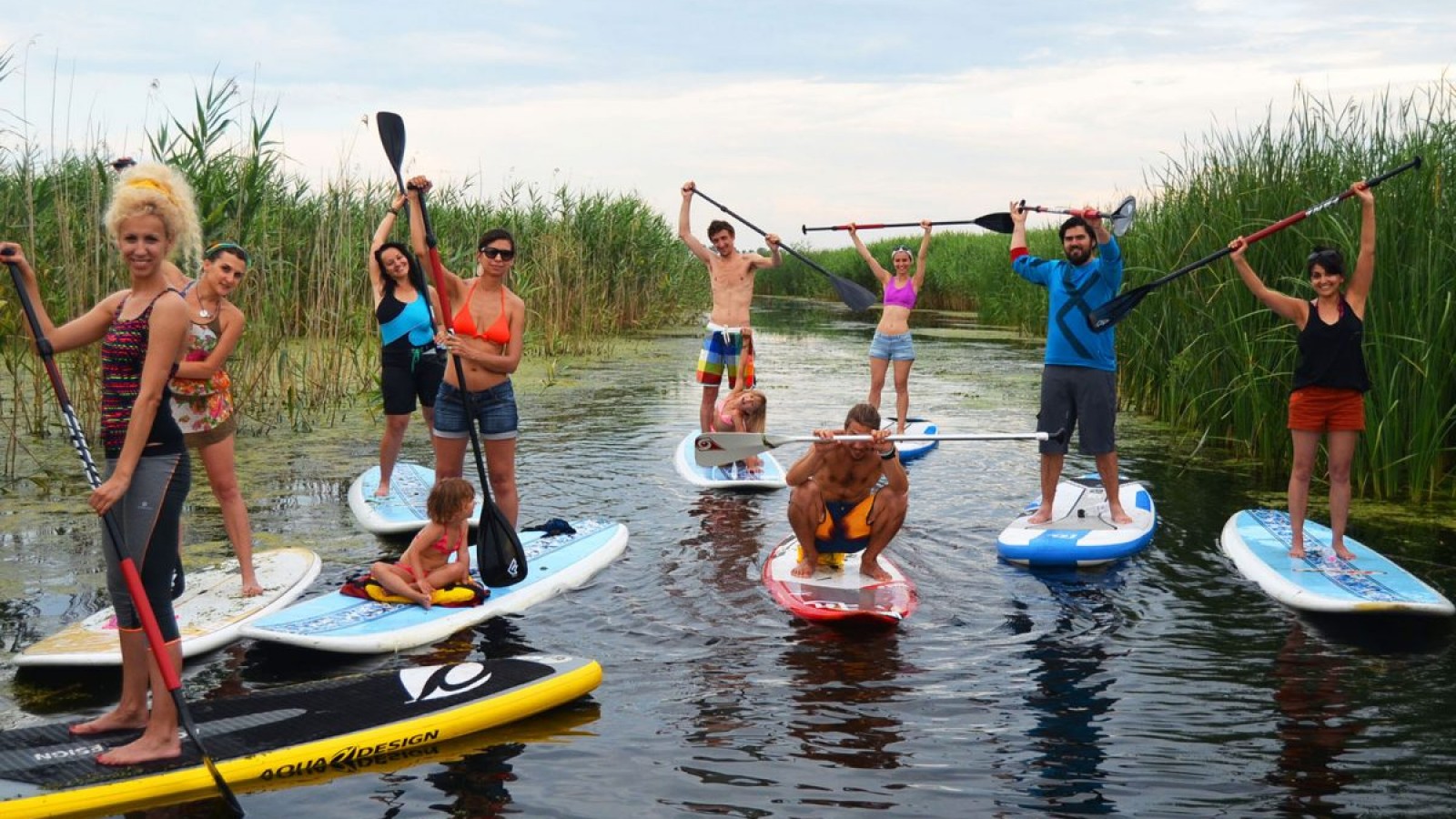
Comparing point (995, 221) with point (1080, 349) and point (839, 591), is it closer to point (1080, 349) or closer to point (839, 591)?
point (1080, 349)

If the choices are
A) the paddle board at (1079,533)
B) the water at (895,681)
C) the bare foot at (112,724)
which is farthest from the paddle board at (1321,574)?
the bare foot at (112,724)

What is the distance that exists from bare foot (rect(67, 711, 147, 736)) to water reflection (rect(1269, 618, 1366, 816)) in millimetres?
3533

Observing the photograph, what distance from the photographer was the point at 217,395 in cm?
552

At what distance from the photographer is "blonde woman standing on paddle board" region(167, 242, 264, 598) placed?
542 centimetres

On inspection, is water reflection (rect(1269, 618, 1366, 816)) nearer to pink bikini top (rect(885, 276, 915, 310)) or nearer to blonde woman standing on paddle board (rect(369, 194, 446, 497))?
blonde woman standing on paddle board (rect(369, 194, 446, 497))

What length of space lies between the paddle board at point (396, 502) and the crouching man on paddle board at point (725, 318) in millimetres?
2025

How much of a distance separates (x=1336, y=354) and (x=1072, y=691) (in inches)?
92.0

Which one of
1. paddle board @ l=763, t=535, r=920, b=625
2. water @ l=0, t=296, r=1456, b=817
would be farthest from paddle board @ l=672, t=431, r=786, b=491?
paddle board @ l=763, t=535, r=920, b=625

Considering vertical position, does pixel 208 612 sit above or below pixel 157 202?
below

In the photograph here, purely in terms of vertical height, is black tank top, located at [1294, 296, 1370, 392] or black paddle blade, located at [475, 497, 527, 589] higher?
black tank top, located at [1294, 296, 1370, 392]

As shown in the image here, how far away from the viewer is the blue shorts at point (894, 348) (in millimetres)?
10508

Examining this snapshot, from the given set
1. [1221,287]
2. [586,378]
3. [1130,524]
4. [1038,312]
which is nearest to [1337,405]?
[1130,524]

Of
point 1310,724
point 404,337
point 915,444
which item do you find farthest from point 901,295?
point 1310,724

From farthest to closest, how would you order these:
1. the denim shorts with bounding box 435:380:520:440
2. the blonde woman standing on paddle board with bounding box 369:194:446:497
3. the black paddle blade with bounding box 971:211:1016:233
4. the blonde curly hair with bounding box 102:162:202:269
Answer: the black paddle blade with bounding box 971:211:1016:233 → the blonde woman standing on paddle board with bounding box 369:194:446:497 → the denim shorts with bounding box 435:380:520:440 → the blonde curly hair with bounding box 102:162:202:269
